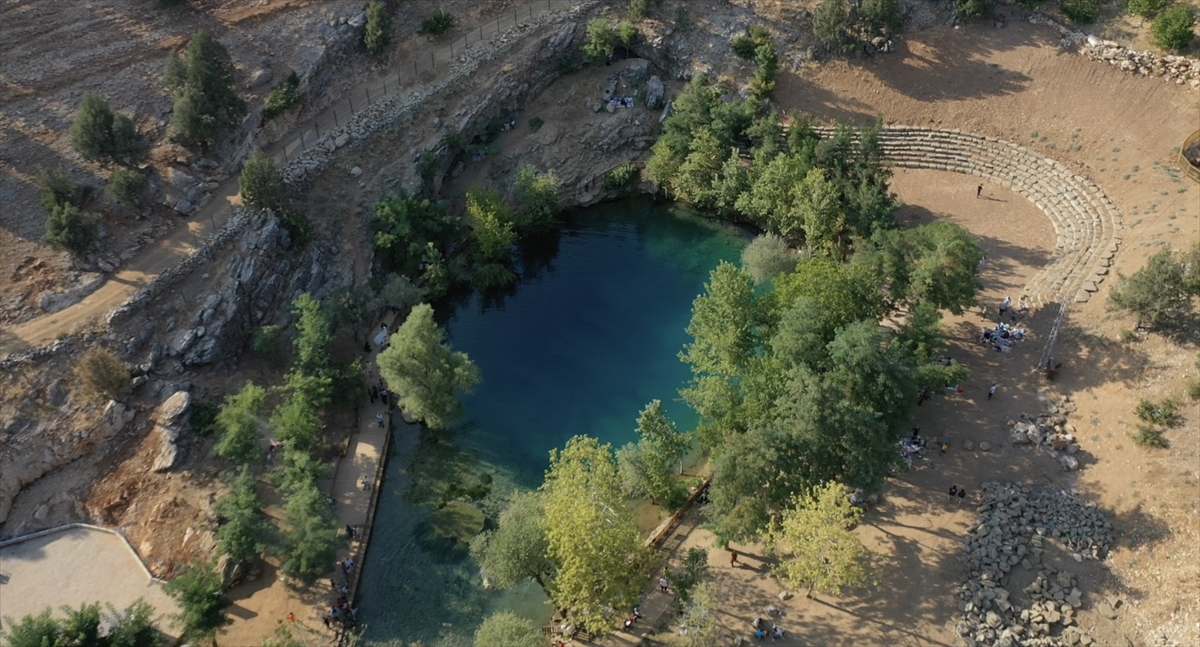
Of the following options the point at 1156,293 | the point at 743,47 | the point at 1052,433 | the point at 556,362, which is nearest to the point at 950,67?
the point at 743,47

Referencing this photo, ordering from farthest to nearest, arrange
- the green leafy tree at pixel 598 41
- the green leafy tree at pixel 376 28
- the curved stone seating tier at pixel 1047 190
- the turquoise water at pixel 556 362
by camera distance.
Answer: the green leafy tree at pixel 598 41, the green leafy tree at pixel 376 28, the curved stone seating tier at pixel 1047 190, the turquoise water at pixel 556 362

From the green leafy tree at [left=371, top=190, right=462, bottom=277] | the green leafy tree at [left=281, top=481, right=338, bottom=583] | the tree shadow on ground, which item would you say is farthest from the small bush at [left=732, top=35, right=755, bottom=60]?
the green leafy tree at [left=281, top=481, right=338, bottom=583]

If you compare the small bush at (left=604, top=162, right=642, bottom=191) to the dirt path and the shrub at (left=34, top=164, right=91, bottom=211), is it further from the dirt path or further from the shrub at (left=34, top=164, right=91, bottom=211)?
the shrub at (left=34, top=164, right=91, bottom=211)

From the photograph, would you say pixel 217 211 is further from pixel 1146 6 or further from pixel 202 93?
pixel 1146 6

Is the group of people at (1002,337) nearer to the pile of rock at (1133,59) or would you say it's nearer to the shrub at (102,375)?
the pile of rock at (1133,59)

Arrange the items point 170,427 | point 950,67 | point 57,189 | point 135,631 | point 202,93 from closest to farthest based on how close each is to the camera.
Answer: point 135,631, point 170,427, point 57,189, point 202,93, point 950,67

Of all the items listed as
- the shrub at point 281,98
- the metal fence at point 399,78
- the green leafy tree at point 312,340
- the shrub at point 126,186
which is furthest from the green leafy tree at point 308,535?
the shrub at point 281,98
